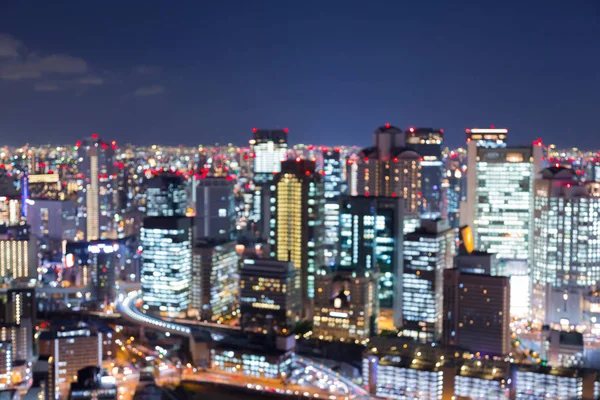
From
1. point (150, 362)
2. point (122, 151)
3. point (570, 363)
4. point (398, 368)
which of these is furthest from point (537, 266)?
point (122, 151)

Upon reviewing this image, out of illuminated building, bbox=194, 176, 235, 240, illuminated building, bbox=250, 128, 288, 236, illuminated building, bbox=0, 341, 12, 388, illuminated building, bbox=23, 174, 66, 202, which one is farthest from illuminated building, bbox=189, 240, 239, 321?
illuminated building, bbox=250, 128, 288, 236

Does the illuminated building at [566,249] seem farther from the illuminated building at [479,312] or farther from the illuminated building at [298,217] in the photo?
the illuminated building at [298,217]

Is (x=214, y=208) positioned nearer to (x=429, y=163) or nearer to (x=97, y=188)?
(x=97, y=188)

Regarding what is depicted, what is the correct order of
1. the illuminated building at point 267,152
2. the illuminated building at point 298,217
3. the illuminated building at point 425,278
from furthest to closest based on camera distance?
the illuminated building at point 267,152 < the illuminated building at point 298,217 < the illuminated building at point 425,278

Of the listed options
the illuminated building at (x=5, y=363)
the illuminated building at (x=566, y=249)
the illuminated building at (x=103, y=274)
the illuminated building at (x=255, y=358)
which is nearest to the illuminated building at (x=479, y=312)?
the illuminated building at (x=566, y=249)

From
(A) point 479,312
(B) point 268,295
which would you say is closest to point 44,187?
(B) point 268,295

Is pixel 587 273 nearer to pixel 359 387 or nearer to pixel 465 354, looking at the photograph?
pixel 465 354

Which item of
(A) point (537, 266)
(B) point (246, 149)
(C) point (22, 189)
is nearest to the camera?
(A) point (537, 266)

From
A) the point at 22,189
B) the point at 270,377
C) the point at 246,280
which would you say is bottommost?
the point at 270,377
